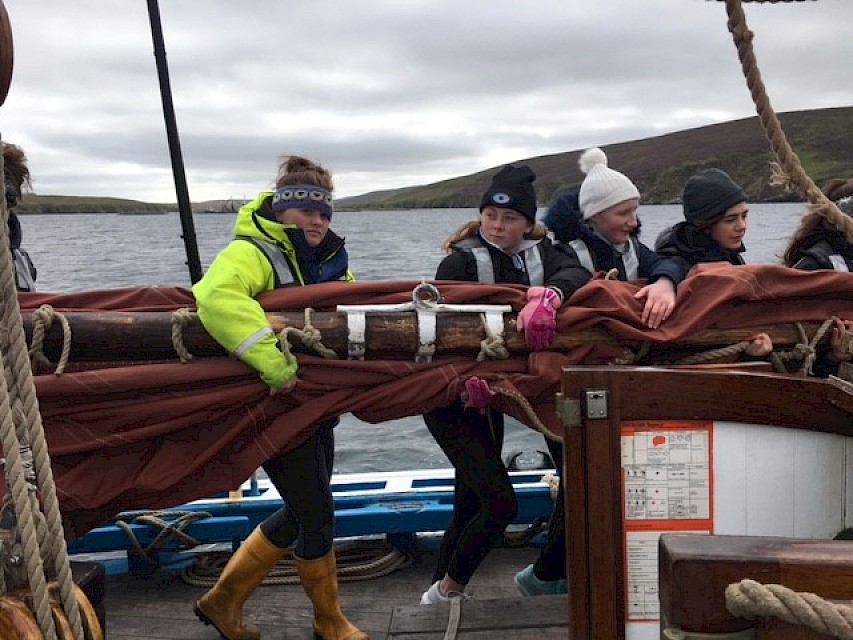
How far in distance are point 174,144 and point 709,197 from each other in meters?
3.00

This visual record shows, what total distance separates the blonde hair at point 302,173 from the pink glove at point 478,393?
36.8 inches

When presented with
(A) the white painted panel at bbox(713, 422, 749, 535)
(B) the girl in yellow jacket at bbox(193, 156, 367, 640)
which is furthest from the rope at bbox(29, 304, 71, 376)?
(A) the white painted panel at bbox(713, 422, 749, 535)

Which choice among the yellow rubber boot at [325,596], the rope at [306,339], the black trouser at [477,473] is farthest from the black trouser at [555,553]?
the rope at [306,339]

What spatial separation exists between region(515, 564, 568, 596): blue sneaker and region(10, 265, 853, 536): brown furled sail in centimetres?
78

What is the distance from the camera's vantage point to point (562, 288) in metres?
3.29

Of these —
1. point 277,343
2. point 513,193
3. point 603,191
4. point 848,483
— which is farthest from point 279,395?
point 848,483

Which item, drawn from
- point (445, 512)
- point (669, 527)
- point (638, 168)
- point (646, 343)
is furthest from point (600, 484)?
point (638, 168)

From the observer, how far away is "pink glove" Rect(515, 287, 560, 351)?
3.09 meters

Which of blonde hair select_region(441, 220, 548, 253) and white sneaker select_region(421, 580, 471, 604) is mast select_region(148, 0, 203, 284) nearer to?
blonde hair select_region(441, 220, 548, 253)

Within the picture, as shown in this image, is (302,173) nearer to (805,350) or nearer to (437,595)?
(437,595)

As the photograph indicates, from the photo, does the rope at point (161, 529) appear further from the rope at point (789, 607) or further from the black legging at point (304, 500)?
the rope at point (789, 607)

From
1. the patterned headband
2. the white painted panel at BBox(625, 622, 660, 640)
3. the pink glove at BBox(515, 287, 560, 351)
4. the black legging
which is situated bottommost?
the white painted panel at BBox(625, 622, 660, 640)

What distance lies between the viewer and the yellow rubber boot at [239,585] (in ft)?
10.9

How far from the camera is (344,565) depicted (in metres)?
4.25
